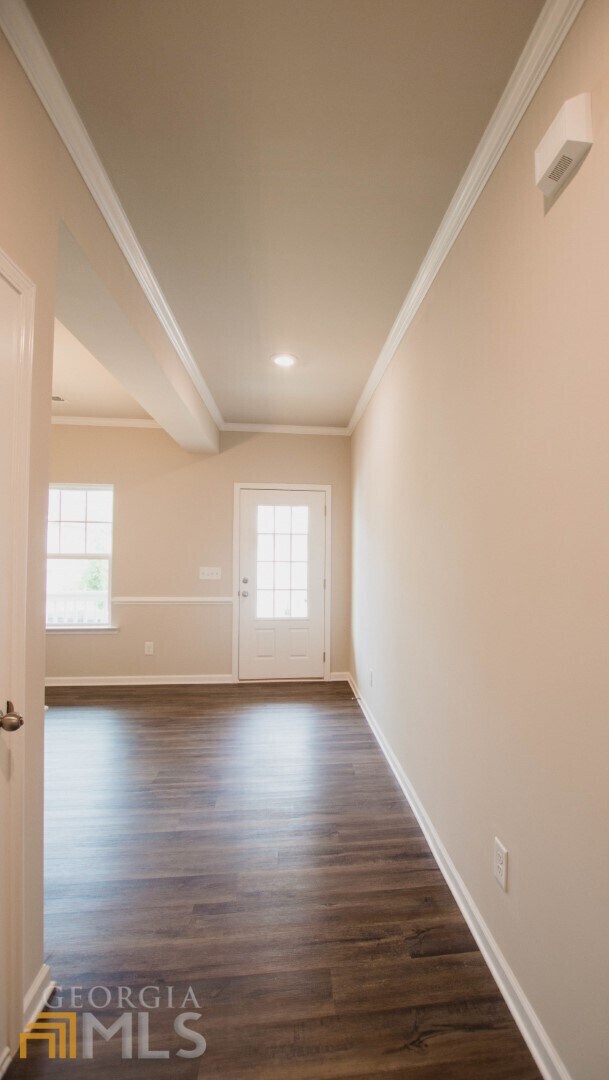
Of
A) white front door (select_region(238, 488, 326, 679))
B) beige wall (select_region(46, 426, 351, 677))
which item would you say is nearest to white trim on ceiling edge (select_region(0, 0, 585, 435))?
beige wall (select_region(46, 426, 351, 677))

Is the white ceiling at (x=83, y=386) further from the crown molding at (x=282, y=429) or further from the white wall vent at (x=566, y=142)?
the white wall vent at (x=566, y=142)

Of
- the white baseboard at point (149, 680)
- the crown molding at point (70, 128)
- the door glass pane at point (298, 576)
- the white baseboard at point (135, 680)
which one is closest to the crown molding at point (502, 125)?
the crown molding at point (70, 128)

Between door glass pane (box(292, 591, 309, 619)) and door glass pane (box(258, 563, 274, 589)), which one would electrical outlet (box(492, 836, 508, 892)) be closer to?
door glass pane (box(292, 591, 309, 619))

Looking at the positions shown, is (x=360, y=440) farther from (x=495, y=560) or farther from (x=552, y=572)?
(x=552, y=572)

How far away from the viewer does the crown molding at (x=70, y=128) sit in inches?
40.0

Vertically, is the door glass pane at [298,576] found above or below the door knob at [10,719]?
above

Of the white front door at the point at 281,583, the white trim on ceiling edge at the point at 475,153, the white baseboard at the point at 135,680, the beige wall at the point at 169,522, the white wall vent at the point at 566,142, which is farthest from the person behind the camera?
the white front door at the point at 281,583

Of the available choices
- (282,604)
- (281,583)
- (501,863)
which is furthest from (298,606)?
(501,863)

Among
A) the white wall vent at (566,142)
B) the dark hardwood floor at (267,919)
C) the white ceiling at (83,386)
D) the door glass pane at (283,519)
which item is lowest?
the dark hardwood floor at (267,919)

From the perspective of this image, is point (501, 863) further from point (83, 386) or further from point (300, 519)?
point (83, 386)

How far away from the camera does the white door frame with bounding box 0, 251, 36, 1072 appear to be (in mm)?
1080

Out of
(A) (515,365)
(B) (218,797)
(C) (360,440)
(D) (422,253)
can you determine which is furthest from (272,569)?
(A) (515,365)

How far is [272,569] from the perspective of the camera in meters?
4.34

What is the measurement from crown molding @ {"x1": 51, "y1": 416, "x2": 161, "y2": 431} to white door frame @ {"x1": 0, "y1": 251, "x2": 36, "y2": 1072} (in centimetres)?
325
